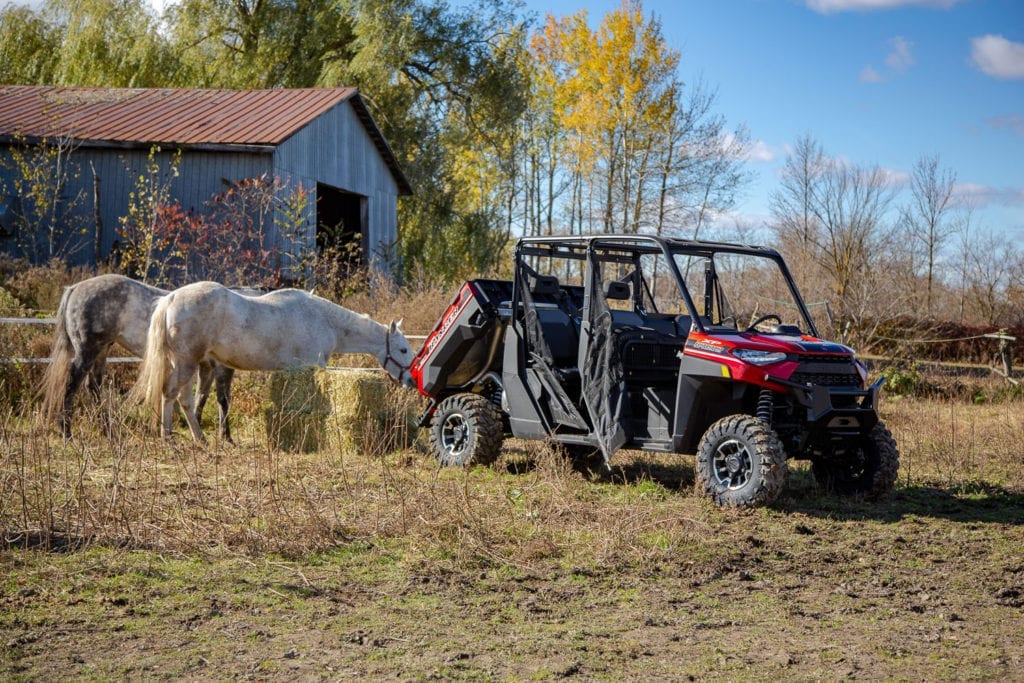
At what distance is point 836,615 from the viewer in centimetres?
550

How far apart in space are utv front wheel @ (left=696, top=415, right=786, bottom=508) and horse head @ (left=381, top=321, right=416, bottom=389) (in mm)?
5398

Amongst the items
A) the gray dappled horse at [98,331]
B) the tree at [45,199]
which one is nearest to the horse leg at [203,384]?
the gray dappled horse at [98,331]

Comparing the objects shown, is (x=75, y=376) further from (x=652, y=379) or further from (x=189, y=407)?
(x=652, y=379)

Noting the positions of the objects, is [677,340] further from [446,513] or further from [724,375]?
[446,513]

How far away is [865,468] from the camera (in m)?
8.70

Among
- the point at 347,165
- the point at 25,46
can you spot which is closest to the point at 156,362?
the point at 347,165

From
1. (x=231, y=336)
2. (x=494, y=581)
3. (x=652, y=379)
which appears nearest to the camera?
(x=494, y=581)

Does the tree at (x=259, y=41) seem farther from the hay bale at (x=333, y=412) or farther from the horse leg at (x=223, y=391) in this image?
the hay bale at (x=333, y=412)

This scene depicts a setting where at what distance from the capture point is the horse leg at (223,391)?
11.8 meters

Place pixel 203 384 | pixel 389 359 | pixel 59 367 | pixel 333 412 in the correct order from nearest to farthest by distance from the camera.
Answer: pixel 333 412 < pixel 59 367 < pixel 203 384 < pixel 389 359

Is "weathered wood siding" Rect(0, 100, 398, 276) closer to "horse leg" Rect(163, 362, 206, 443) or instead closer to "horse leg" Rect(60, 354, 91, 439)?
"horse leg" Rect(60, 354, 91, 439)

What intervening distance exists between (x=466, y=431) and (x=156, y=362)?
350 centimetres

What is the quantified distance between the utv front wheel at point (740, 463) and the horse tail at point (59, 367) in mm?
7088

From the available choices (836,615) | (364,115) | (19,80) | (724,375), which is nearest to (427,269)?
(364,115)
